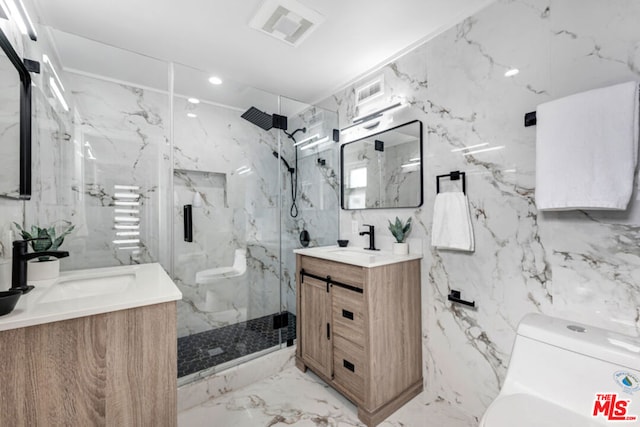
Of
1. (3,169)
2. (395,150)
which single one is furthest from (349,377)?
(3,169)

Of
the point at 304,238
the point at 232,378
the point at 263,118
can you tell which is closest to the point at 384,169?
the point at 304,238

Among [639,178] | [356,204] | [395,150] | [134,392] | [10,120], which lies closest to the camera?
[134,392]

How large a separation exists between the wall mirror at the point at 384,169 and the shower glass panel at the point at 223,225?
0.68 metres

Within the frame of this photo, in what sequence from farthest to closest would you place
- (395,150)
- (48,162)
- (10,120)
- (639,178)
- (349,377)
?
(395,150) < (349,377) < (48,162) < (10,120) < (639,178)

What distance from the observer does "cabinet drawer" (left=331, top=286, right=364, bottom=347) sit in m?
1.69

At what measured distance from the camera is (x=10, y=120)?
128 centimetres

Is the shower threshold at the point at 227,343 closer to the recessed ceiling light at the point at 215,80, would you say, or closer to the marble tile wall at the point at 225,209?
the marble tile wall at the point at 225,209

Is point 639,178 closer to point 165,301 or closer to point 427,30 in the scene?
point 427,30

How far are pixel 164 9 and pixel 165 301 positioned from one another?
1.70 meters

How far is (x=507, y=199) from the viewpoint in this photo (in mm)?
1524

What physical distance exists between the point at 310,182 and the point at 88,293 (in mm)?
1830

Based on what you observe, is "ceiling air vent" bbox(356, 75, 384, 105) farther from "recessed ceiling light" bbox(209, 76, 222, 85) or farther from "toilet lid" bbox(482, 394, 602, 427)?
"toilet lid" bbox(482, 394, 602, 427)

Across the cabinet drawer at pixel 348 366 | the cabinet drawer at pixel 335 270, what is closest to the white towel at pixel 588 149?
the cabinet drawer at pixel 335 270

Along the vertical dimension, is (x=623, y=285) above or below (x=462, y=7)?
below
